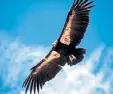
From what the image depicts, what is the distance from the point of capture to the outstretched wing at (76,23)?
21.0 m

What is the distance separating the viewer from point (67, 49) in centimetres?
2081

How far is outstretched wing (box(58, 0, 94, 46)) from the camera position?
21020 mm

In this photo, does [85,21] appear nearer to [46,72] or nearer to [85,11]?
[85,11]

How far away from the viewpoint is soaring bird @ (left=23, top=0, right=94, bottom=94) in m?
20.8

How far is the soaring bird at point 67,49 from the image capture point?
2078cm

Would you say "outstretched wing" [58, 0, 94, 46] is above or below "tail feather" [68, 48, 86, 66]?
above

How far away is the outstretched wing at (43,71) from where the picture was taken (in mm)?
21281

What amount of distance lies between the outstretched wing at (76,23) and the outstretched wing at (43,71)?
106 centimetres

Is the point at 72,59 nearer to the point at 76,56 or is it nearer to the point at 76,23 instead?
the point at 76,56

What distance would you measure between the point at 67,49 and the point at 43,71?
2.11 meters

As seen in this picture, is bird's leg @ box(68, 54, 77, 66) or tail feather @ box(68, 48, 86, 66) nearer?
tail feather @ box(68, 48, 86, 66)

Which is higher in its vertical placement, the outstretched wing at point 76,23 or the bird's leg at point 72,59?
the outstretched wing at point 76,23

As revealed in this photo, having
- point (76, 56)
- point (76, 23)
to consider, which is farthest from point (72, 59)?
point (76, 23)

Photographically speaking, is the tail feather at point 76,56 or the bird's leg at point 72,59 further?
the bird's leg at point 72,59
